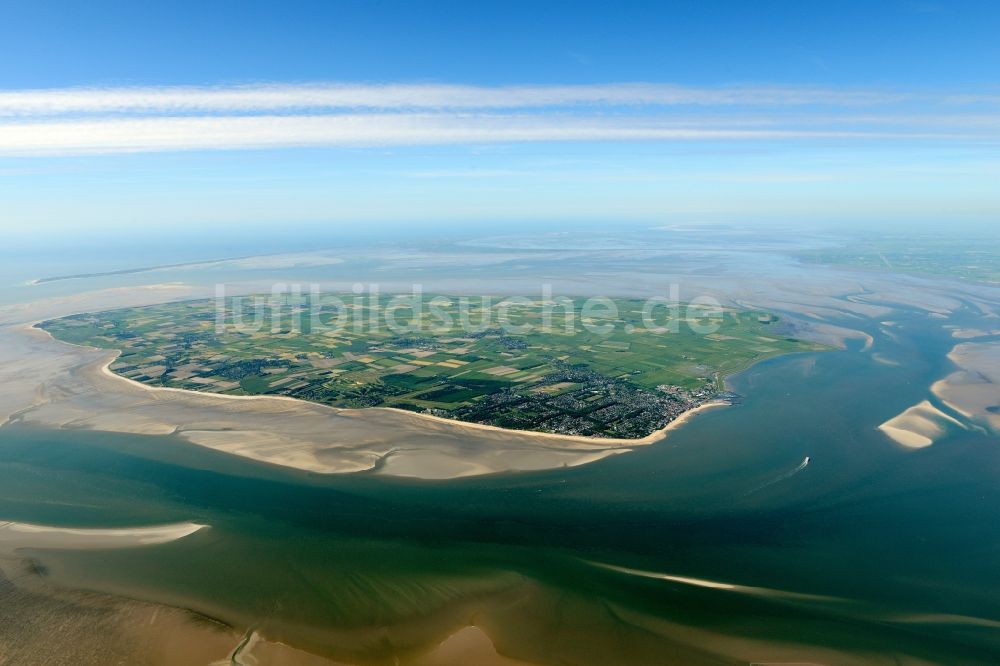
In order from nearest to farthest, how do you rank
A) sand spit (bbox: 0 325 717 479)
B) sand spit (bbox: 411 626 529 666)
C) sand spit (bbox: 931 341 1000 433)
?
sand spit (bbox: 411 626 529 666) → sand spit (bbox: 0 325 717 479) → sand spit (bbox: 931 341 1000 433)

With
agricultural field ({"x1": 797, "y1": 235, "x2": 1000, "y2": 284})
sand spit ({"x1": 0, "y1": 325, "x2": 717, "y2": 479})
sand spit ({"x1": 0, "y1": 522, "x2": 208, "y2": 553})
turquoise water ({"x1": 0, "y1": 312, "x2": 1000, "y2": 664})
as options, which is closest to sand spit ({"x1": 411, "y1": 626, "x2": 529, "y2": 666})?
turquoise water ({"x1": 0, "y1": 312, "x2": 1000, "y2": 664})

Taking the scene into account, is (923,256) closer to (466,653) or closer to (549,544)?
(549,544)

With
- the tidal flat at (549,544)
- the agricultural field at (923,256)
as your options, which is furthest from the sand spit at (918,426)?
the agricultural field at (923,256)

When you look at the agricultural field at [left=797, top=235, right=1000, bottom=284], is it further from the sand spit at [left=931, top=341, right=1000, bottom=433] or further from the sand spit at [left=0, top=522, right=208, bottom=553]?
the sand spit at [left=0, top=522, right=208, bottom=553]

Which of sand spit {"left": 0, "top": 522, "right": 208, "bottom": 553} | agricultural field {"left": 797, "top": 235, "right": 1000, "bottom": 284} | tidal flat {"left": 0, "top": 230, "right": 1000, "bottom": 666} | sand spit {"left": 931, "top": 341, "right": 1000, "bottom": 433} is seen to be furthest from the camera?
agricultural field {"left": 797, "top": 235, "right": 1000, "bottom": 284}

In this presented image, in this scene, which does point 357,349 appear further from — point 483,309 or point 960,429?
point 960,429

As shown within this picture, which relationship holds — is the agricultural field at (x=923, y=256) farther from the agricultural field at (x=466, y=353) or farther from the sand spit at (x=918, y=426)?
the sand spit at (x=918, y=426)

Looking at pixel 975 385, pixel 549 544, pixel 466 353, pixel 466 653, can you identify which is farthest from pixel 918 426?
pixel 466 353
